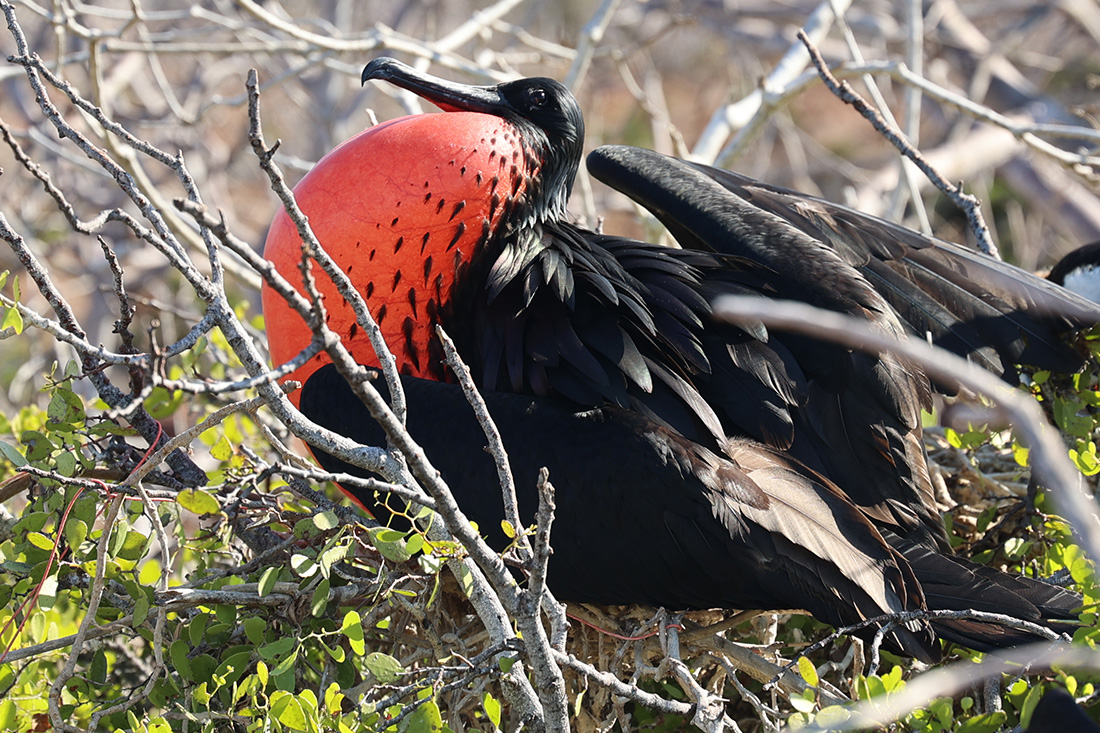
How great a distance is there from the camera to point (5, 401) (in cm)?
366

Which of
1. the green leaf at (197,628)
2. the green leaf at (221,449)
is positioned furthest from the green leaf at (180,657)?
the green leaf at (221,449)

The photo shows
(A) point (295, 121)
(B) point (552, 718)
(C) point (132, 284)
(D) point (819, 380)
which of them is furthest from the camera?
(A) point (295, 121)

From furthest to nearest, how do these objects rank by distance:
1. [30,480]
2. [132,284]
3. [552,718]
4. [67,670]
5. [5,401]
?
[132,284]
[5,401]
[30,480]
[67,670]
[552,718]

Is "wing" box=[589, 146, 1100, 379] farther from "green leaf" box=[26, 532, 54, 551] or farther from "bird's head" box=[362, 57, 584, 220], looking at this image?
"green leaf" box=[26, 532, 54, 551]

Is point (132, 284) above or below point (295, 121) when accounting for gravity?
below

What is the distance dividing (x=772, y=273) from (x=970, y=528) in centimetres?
71

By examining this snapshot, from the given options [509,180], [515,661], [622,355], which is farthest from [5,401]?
[515,661]

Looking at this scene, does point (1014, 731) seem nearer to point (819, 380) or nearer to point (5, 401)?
point (819, 380)

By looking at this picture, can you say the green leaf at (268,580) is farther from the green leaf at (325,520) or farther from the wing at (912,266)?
the wing at (912,266)

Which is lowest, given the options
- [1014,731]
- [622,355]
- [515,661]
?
[1014,731]

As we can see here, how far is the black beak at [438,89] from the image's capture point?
2.12 metres

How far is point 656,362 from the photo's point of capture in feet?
6.09

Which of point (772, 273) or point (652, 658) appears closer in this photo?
point (652, 658)

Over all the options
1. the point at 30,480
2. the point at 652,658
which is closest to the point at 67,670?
the point at 30,480
